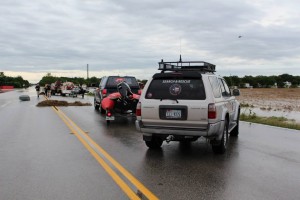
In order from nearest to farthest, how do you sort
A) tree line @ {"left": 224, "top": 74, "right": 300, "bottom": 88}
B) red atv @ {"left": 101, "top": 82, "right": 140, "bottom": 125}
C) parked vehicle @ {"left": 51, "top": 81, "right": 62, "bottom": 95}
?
1. red atv @ {"left": 101, "top": 82, "right": 140, "bottom": 125}
2. parked vehicle @ {"left": 51, "top": 81, "right": 62, "bottom": 95}
3. tree line @ {"left": 224, "top": 74, "right": 300, "bottom": 88}

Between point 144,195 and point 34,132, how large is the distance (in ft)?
24.7

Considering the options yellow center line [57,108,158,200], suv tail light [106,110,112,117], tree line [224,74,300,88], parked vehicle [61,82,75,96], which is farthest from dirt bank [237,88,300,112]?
tree line [224,74,300,88]

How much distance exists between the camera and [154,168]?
7.16 m

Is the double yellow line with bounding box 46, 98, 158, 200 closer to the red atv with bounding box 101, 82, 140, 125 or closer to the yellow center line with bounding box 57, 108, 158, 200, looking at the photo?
the yellow center line with bounding box 57, 108, 158, 200

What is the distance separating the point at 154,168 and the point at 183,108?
5.00ft

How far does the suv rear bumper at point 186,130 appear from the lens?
25.7ft

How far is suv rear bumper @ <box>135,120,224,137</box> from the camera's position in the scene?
784 cm

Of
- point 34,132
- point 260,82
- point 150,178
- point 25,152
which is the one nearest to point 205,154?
point 150,178

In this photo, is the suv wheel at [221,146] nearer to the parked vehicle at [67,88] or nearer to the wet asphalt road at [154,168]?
the wet asphalt road at [154,168]

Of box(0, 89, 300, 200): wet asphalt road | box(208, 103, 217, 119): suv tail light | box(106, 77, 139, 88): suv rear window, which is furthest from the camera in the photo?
box(106, 77, 139, 88): suv rear window

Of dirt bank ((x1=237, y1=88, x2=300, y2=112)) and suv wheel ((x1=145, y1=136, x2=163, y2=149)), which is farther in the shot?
dirt bank ((x1=237, y1=88, x2=300, y2=112))

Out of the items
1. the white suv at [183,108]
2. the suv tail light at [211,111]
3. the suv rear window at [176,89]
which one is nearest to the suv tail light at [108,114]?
the white suv at [183,108]

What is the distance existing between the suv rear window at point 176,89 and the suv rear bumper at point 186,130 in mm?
661

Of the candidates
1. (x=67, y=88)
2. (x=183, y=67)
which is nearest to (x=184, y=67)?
(x=183, y=67)
